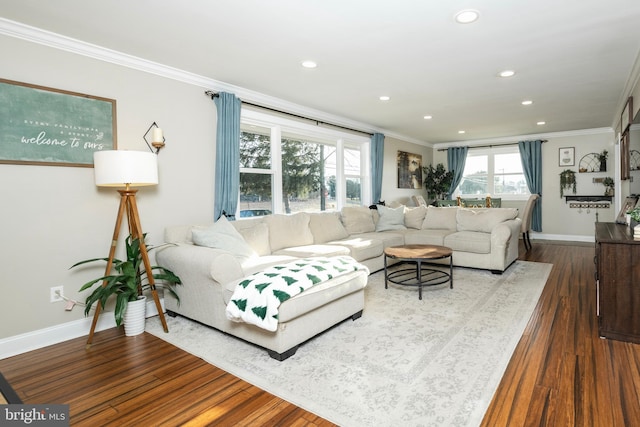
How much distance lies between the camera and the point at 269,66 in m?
3.44

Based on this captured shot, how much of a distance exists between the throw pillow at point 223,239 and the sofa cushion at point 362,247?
1.32 metres

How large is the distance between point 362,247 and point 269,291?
7.37ft

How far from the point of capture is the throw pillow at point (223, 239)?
3182 millimetres

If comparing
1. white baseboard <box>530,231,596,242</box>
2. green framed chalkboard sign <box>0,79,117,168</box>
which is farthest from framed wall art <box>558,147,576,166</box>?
green framed chalkboard sign <box>0,79,117,168</box>

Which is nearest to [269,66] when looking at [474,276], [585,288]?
[474,276]

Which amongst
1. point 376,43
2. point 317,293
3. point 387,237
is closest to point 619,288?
point 317,293

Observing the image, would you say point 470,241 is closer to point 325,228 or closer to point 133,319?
point 325,228

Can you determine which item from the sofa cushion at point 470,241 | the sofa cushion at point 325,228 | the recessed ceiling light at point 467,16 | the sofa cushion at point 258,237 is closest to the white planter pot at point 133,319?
the sofa cushion at point 258,237

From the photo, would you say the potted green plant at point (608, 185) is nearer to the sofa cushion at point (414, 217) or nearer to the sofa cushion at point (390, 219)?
the sofa cushion at point (414, 217)

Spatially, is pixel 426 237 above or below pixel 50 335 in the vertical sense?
above

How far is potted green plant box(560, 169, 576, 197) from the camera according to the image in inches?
294

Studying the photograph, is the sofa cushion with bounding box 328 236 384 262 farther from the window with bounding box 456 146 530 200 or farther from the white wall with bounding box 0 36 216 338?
the window with bounding box 456 146 530 200

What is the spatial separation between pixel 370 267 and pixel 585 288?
7.85ft

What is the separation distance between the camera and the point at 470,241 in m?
4.79
